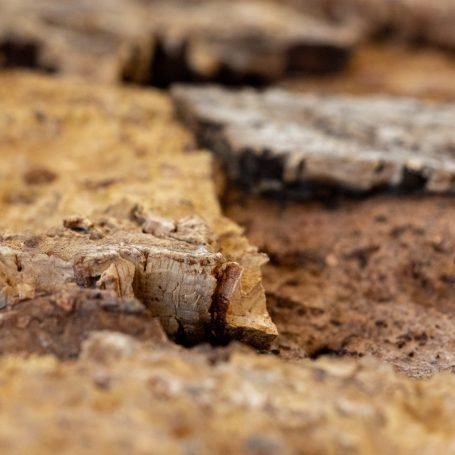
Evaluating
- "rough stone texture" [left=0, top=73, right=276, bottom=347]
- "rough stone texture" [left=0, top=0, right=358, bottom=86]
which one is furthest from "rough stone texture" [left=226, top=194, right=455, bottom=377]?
"rough stone texture" [left=0, top=0, right=358, bottom=86]

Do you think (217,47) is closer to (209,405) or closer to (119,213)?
(119,213)

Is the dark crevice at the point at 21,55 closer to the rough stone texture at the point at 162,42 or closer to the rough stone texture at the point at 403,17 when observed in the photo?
the rough stone texture at the point at 162,42

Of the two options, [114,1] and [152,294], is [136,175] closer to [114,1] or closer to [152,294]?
[152,294]

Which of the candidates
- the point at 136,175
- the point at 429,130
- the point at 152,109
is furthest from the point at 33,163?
the point at 429,130

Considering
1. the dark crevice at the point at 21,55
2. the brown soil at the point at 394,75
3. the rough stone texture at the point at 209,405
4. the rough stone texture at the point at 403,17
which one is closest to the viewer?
the rough stone texture at the point at 209,405

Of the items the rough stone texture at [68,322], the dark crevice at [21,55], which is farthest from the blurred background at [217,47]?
the rough stone texture at [68,322]
